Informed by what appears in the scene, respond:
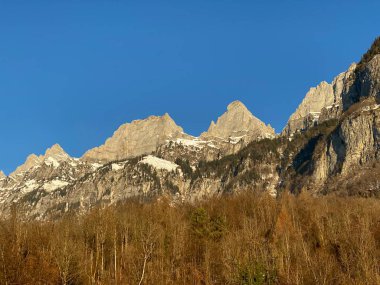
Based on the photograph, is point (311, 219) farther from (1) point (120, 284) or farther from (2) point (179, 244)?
(1) point (120, 284)

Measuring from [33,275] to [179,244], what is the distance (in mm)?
30973

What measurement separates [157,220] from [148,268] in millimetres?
36596

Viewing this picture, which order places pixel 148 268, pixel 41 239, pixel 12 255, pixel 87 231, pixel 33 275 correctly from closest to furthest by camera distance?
1. pixel 12 255
2. pixel 33 275
3. pixel 148 268
4. pixel 41 239
5. pixel 87 231

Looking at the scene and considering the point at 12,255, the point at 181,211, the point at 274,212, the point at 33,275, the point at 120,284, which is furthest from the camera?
the point at 181,211

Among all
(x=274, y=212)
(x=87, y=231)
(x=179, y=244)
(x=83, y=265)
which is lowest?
(x=83, y=265)

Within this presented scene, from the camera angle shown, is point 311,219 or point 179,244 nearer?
point 179,244

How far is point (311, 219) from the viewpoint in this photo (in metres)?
107

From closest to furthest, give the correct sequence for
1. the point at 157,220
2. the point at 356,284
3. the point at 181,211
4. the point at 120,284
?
1. the point at 356,284
2. the point at 120,284
3. the point at 157,220
4. the point at 181,211

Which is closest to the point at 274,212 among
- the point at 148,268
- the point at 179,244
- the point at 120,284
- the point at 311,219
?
the point at 311,219

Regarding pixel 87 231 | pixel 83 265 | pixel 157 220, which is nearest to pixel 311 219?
pixel 157 220

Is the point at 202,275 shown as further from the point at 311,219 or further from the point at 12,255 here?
the point at 311,219

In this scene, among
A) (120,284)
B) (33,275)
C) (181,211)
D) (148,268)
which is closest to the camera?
(33,275)

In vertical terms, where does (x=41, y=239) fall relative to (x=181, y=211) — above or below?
below

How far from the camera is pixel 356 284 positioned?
40.4 m
